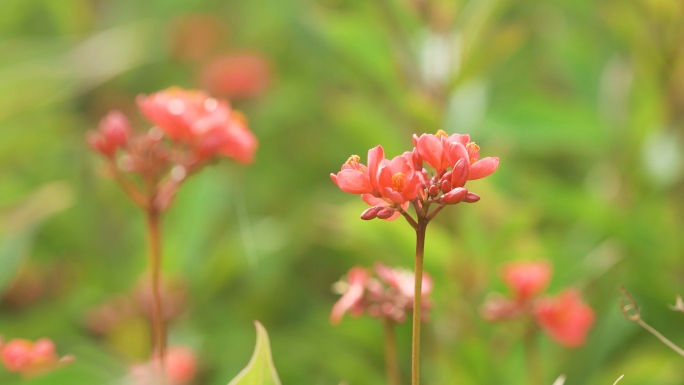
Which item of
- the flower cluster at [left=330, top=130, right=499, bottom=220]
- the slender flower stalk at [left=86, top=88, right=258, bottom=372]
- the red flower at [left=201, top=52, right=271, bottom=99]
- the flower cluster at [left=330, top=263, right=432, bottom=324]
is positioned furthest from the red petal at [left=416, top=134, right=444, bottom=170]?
the red flower at [left=201, top=52, right=271, bottom=99]

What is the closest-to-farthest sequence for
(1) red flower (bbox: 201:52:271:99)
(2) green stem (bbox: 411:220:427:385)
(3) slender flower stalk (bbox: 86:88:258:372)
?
(2) green stem (bbox: 411:220:427:385) < (3) slender flower stalk (bbox: 86:88:258:372) < (1) red flower (bbox: 201:52:271:99)

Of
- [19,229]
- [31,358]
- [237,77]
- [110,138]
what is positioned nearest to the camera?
[31,358]

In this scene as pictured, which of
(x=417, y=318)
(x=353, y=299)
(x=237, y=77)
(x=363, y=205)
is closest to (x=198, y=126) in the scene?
(x=353, y=299)

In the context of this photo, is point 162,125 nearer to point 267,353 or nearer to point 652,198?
point 267,353

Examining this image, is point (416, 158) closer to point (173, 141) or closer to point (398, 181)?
point (398, 181)

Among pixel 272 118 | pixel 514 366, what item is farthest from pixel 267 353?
pixel 272 118

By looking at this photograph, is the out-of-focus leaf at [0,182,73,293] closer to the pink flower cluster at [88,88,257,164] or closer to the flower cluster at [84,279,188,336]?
the flower cluster at [84,279,188,336]
